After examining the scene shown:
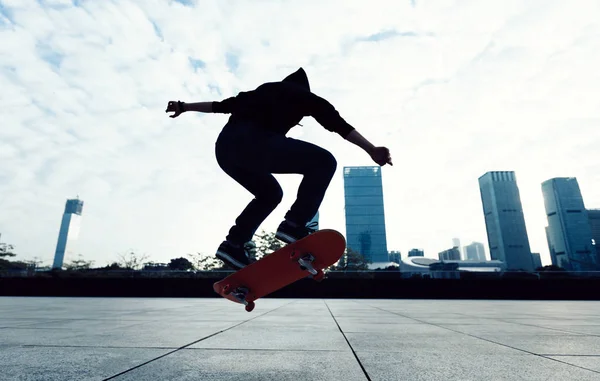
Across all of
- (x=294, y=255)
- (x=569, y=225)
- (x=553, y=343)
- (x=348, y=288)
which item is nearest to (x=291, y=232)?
(x=294, y=255)

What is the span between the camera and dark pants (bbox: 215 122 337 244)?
338 centimetres

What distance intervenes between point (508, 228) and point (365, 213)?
3394 inches

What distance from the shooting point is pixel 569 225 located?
613 ft

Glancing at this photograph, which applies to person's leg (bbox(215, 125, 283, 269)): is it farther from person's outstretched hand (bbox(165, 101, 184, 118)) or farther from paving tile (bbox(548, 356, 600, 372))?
paving tile (bbox(548, 356, 600, 372))

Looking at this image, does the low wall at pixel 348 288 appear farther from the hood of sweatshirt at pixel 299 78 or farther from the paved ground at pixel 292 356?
the hood of sweatshirt at pixel 299 78

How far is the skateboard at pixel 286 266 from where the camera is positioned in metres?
3.27

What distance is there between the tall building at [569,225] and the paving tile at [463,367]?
693ft

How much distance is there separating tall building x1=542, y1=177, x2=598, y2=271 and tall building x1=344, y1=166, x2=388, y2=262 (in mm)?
97434

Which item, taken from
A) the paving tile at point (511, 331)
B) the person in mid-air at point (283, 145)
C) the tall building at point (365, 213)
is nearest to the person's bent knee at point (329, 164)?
the person in mid-air at point (283, 145)

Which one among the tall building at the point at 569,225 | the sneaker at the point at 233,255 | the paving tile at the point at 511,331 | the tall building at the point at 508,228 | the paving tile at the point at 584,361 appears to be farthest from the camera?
the tall building at the point at 508,228

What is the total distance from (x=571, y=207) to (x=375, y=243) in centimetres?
12677

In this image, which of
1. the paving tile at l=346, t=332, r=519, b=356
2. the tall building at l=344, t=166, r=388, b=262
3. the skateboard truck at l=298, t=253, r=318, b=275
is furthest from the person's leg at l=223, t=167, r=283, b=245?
the tall building at l=344, t=166, r=388, b=262

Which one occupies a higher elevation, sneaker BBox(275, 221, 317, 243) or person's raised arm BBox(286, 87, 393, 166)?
person's raised arm BBox(286, 87, 393, 166)

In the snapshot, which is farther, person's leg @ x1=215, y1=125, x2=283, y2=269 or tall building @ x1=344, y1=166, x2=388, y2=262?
tall building @ x1=344, y1=166, x2=388, y2=262
